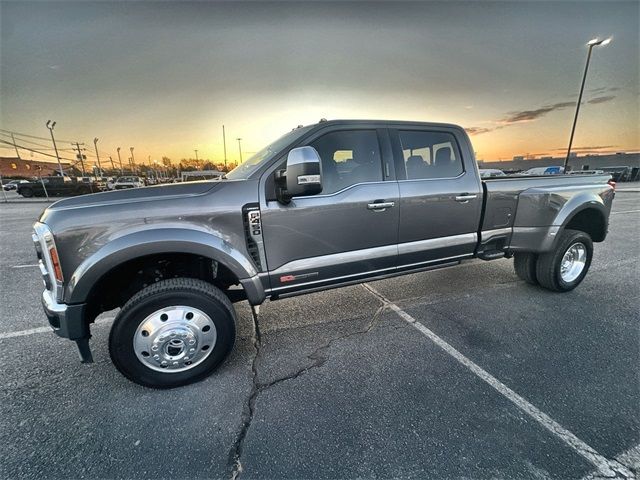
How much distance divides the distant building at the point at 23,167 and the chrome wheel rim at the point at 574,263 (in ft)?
278

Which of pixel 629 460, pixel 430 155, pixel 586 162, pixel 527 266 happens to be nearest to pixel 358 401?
pixel 629 460

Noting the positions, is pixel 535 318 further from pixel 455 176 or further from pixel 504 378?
pixel 455 176

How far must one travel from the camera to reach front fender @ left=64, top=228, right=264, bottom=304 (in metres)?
2.07

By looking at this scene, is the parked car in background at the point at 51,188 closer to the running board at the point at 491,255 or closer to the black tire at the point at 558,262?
the running board at the point at 491,255

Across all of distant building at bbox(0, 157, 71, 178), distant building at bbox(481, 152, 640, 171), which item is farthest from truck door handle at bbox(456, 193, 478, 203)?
distant building at bbox(0, 157, 71, 178)

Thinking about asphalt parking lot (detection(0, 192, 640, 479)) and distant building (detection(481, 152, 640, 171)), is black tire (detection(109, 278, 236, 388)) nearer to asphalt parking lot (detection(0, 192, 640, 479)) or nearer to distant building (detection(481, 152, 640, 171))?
asphalt parking lot (detection(0, 192, 640, 479))

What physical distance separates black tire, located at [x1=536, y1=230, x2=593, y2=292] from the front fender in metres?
3.92

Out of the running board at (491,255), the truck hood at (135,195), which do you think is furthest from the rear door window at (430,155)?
the truck hood at (135,195)

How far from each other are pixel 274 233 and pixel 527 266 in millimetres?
3623

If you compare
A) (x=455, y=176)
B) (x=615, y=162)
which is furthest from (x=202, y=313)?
(x=615, y=162)

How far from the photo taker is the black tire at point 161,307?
2.17m

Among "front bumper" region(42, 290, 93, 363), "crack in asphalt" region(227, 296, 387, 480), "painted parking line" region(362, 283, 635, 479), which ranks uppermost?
"front bumper" region(42, 290, 93, 363)

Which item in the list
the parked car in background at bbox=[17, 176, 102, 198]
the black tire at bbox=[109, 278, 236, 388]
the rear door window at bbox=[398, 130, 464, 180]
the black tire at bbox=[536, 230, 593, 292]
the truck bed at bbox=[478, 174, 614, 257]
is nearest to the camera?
the black tire at bbox=[109, 278, 236, 388]

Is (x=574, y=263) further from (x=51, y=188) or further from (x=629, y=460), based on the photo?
(x=51, y=188)
